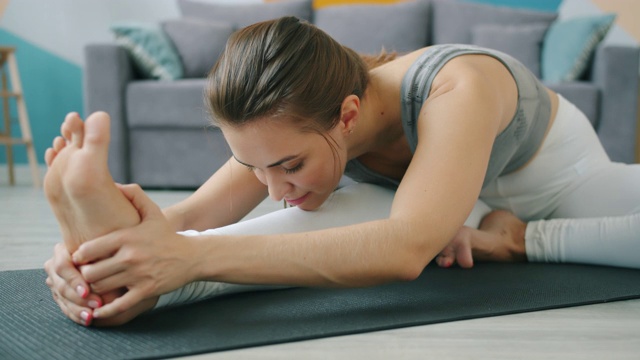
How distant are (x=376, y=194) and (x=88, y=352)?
0.71 metres

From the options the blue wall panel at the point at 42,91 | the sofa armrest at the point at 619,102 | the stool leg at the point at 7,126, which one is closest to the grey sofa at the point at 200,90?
the sofa armrest at the point at 619,102

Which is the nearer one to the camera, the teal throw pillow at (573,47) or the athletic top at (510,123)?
the athletic top at (510,123)

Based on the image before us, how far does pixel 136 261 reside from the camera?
85cm

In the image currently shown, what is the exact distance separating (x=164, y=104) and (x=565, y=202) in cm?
230

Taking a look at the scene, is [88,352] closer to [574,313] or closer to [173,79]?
[574,313]

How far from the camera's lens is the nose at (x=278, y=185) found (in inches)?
40.5

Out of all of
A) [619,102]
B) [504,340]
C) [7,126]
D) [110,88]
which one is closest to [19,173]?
[7,126]

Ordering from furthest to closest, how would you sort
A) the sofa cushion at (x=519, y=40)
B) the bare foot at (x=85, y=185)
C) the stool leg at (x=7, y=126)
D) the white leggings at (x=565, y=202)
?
the stool leg at (x=7, y=126)
the sofa cushion at (x=519, y=40)
the white leggings at (x=565, y=202)
the bare foot at (x=85, y=185)

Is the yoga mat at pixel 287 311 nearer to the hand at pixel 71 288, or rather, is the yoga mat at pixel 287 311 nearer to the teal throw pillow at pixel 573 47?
the hand at pixel 71 288

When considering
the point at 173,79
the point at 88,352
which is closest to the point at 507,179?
the point at 88,352

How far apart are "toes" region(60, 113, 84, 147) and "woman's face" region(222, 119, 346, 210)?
0.73 feet

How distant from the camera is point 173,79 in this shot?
11.5ft

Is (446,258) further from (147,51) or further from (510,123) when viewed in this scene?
(147,51)

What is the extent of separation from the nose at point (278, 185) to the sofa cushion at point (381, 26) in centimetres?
301
